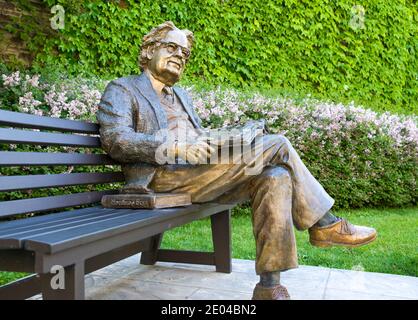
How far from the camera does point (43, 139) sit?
2.42m

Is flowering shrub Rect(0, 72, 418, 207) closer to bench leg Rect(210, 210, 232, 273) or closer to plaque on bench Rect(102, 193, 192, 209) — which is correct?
A: bench leg Rect(210, 210, 232, 273)

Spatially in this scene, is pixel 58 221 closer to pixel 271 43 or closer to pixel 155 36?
pixel 155 36

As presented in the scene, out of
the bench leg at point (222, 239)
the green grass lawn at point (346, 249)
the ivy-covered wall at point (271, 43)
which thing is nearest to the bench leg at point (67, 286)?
the bench leg at point (222, 239)

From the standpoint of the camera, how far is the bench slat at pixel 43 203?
2.09 meters

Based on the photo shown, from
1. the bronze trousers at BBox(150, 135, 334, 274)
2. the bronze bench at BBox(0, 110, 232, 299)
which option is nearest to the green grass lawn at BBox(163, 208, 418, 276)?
the bronze bench at BBox(0, 110, 232, 299)

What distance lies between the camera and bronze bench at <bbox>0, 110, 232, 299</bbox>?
161cm

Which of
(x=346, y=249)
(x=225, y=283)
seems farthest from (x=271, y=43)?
(x=225, y=283)

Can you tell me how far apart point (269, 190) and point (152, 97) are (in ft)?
3.16

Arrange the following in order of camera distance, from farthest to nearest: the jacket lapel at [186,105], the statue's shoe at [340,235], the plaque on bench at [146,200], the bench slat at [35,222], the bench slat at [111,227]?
the jacket lapel at [186,105], the statue's shoe at [340,235], the plaque on bench at [146,200], the bench slat at [35,222], the bench slat at [111,227]

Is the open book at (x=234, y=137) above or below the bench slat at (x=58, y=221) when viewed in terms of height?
above

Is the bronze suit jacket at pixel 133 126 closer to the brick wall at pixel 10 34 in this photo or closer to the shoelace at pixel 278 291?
the shoelace at pixel 278 291

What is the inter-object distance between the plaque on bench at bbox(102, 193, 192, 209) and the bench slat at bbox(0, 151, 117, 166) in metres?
0.27

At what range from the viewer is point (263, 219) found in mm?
2416
